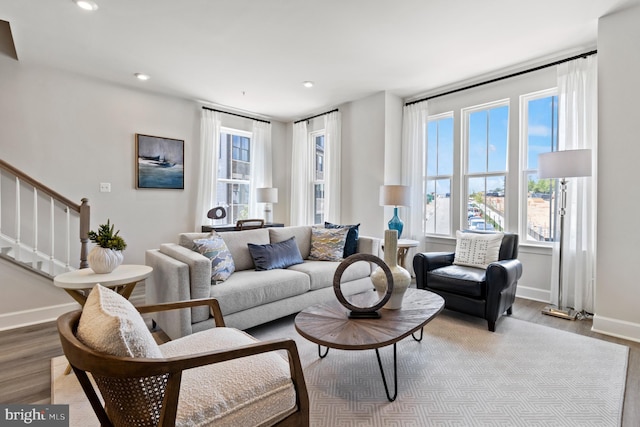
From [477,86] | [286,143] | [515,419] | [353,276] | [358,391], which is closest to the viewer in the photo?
[515,419]

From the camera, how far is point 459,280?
289 centimetres

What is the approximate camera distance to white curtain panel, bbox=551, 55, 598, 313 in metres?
3.06

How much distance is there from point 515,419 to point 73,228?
4652 millimetres

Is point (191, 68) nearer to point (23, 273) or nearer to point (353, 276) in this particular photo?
point (23, 273)

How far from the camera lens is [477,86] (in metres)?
3.96

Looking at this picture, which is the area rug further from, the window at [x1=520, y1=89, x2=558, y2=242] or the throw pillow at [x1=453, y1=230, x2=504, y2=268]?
the window at [x1=520, y1=89, x2=558, y2=242]

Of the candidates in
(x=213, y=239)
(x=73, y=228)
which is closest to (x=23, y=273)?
(x=73, y=228)

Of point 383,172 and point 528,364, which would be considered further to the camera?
point 383,172

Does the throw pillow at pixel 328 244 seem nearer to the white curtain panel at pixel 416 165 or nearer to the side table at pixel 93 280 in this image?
the white curtain panel at pixel 416 165

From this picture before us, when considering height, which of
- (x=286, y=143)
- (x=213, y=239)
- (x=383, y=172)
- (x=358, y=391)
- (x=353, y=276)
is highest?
→ (x=286, y=143)

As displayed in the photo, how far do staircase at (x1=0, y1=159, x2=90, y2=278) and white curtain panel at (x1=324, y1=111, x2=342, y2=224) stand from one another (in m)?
3.26

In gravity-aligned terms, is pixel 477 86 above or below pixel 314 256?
above

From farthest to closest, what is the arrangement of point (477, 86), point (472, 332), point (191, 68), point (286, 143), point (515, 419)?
point (286, 143)
point (477, 86)
point (191, 68)
point (472, 332)
point (515, 419)

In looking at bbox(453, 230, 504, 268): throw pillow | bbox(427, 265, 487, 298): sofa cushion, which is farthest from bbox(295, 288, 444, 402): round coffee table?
bbox(453, 230, 504, 268): throw pillow
